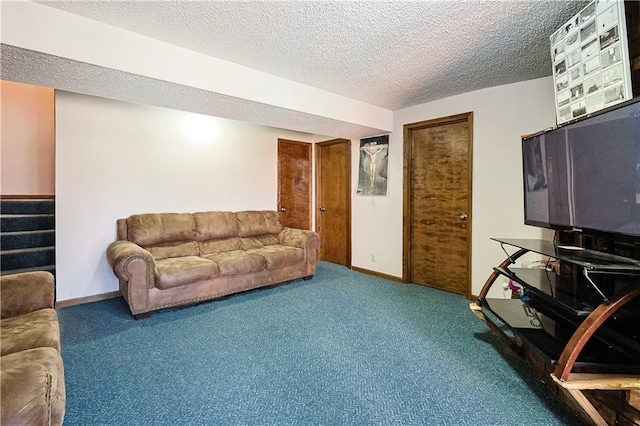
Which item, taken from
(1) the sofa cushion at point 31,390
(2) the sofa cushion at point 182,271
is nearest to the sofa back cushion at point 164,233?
(2) the sofa cushion at point 182,271

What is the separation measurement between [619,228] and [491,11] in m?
1.45

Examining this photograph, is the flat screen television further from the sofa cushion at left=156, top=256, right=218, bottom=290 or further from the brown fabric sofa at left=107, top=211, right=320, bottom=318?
the sofa cushion at left=156, top=256, right=218, bottom=290

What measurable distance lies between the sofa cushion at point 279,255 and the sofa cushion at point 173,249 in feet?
2.24

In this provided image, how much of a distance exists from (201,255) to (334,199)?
2.37 metres

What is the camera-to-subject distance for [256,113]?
313 centimetres

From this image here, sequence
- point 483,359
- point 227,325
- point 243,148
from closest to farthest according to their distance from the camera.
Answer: point 483,359 → point 227,325 → point 243,148

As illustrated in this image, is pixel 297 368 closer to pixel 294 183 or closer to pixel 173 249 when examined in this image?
pixel 173 249

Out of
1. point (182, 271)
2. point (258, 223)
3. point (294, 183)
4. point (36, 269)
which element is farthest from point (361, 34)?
point (36, 269)

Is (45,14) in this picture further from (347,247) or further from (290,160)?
(347,247)

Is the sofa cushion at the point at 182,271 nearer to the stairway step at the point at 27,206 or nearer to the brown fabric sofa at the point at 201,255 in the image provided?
the brown fabric sofa at the point at 201,255

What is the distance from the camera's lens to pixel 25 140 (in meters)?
4.00

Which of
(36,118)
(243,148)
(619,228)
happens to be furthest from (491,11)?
(36,118)

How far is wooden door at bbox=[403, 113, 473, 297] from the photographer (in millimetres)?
3520

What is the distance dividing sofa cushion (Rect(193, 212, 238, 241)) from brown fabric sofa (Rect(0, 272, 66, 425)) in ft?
6.16
